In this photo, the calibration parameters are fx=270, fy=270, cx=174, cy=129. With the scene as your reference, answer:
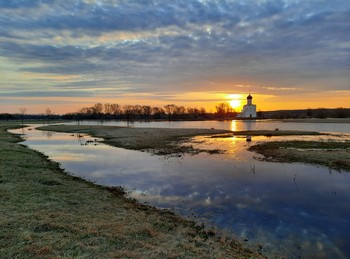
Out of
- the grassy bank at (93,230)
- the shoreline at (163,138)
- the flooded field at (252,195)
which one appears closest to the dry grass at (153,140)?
the shoreline at (163,138)

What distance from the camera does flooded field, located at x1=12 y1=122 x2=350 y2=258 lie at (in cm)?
977

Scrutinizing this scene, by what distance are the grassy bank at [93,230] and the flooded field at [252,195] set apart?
58.2 inches

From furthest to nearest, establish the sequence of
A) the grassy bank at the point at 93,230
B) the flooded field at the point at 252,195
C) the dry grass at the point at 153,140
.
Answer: the dry grass at the point at 153,140 < the flooded field at the point at 252,195 < the grassy bank at the point at 93,230

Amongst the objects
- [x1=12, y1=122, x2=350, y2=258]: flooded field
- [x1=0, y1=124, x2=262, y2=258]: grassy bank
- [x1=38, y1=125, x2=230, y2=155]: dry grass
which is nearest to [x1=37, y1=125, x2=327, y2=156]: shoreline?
[x1=38, y1=125, x2=230, y2=155]: dry grass

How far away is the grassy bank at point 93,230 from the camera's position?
24.1ft

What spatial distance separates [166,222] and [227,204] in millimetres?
3928

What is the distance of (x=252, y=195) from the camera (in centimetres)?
1475

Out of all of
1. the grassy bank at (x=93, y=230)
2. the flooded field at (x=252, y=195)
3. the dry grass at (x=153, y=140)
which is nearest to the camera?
the grassy bank at (x=93, y=230)

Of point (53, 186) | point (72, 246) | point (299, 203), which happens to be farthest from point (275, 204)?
point (53, 186)

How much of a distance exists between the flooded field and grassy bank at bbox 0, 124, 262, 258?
1477 millimetres

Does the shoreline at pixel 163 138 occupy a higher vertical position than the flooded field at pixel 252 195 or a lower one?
higher

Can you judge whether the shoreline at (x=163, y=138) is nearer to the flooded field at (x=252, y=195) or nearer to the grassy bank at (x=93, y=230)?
the flooded field at (x=252, y=195)

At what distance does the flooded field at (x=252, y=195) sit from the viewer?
9.77 metres

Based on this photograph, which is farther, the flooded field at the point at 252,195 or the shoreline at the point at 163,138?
the shoreline at the point at 163,138
